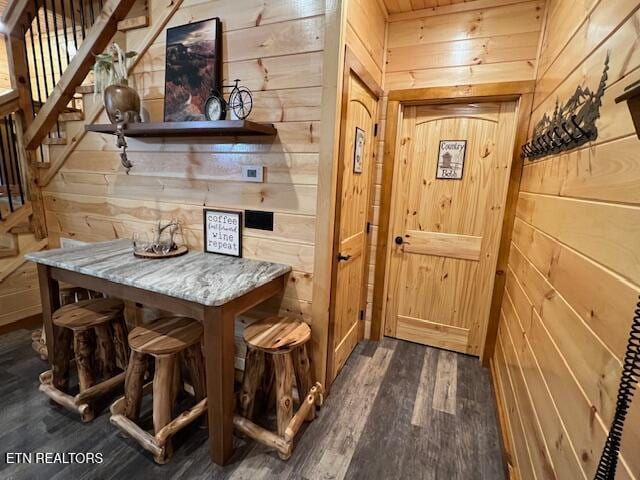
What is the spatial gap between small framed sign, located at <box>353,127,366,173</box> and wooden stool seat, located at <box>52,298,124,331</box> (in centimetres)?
175

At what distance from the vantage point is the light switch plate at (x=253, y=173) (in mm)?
1812

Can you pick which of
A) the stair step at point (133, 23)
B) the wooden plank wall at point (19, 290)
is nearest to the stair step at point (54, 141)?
the wooden plank wall at point (19, 290)

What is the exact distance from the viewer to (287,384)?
62.9 inches

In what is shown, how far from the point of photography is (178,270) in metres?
1.67

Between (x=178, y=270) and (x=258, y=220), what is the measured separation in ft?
1.72

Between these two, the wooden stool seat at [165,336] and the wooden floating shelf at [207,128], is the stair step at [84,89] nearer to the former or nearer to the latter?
the wooden floating shelf at [207,128]

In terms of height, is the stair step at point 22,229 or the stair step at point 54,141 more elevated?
the stair step at point 54,141

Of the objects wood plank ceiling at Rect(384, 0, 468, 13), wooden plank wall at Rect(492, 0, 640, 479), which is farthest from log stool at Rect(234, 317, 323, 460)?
wood plank ceiling at Rect(384, 0, 468, 13)

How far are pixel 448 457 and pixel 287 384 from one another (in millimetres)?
920

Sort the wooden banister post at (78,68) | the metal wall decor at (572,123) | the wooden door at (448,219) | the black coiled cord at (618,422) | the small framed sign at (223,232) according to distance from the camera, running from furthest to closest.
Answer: the wooden door at (448,219) < the wooden banister post at (78,68) < the small framed sign at (223,232) < the metal wall decor at (572,123) < the black coiled cord at (618,422)

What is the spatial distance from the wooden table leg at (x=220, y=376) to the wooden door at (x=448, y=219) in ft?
5.32

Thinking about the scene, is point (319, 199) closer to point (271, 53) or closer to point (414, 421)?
point (271, 53)

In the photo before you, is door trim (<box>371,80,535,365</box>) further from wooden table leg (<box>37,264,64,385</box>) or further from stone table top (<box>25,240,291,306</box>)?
wooden table leg (<box>37,264,64,385</box>)

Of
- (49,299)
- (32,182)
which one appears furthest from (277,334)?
(32,182)
